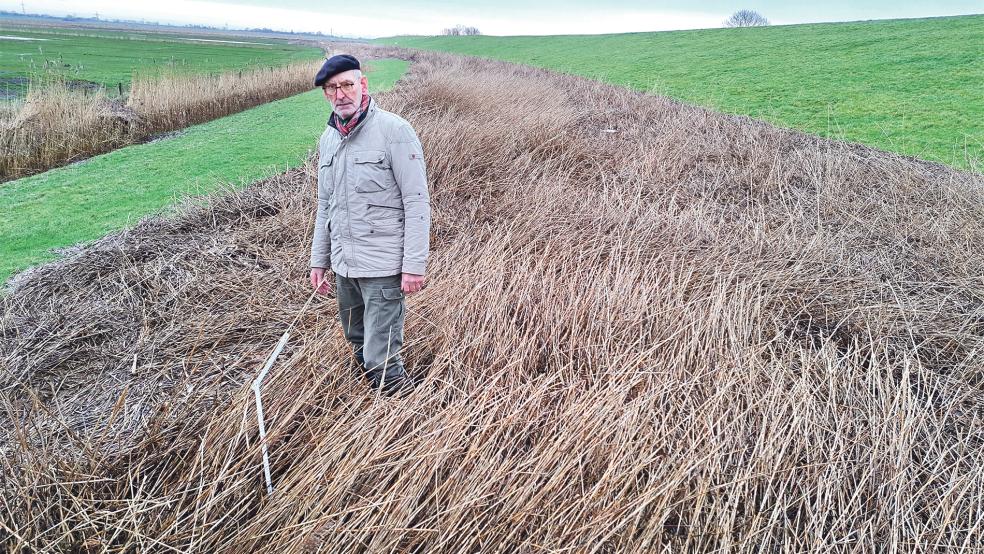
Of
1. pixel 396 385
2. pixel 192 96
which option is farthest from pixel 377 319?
pixel 192 96

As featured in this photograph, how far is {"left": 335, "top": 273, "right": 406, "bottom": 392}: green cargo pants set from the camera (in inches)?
81.1

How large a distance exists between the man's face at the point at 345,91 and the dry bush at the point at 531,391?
1112 millimetres

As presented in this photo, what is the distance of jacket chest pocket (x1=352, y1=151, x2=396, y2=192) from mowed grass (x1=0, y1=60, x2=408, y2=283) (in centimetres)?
330

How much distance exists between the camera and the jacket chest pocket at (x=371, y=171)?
73.9 inches

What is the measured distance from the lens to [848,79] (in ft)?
43.2

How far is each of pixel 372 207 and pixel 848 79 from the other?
15849 mm

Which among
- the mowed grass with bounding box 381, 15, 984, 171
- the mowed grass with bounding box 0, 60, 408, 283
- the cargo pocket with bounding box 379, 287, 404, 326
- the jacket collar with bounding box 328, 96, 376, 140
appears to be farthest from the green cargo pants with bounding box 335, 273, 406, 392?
the mowed grass with bounding box 381, 15, 984, 171

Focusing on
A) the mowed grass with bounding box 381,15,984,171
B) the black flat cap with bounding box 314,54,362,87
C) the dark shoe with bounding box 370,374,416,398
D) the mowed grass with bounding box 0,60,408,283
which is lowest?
the dark shoe with bounding box 370,374,416,398

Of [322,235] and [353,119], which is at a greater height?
[353,119]

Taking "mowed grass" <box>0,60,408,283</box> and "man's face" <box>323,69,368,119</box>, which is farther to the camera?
"mowed grass" <box>0,60,408,283</box>

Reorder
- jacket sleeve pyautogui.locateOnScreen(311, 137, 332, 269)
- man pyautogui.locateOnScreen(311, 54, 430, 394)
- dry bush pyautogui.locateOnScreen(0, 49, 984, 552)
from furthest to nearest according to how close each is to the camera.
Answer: jacket sleeve pyautogui.locateOnScreen(311, 137, 332, 269), man pyautogui.locateOnScreen(311, 54, 430, 394), dry bush pyautogui.locateOnScreen(0, 49, 984, 552)

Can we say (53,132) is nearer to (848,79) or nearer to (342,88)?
(342,88)

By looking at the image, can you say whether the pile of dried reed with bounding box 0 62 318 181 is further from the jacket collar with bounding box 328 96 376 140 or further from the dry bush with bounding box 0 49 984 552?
the jacket collar with bounding box 328 96 376 140

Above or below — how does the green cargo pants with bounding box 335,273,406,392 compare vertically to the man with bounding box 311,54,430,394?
below
